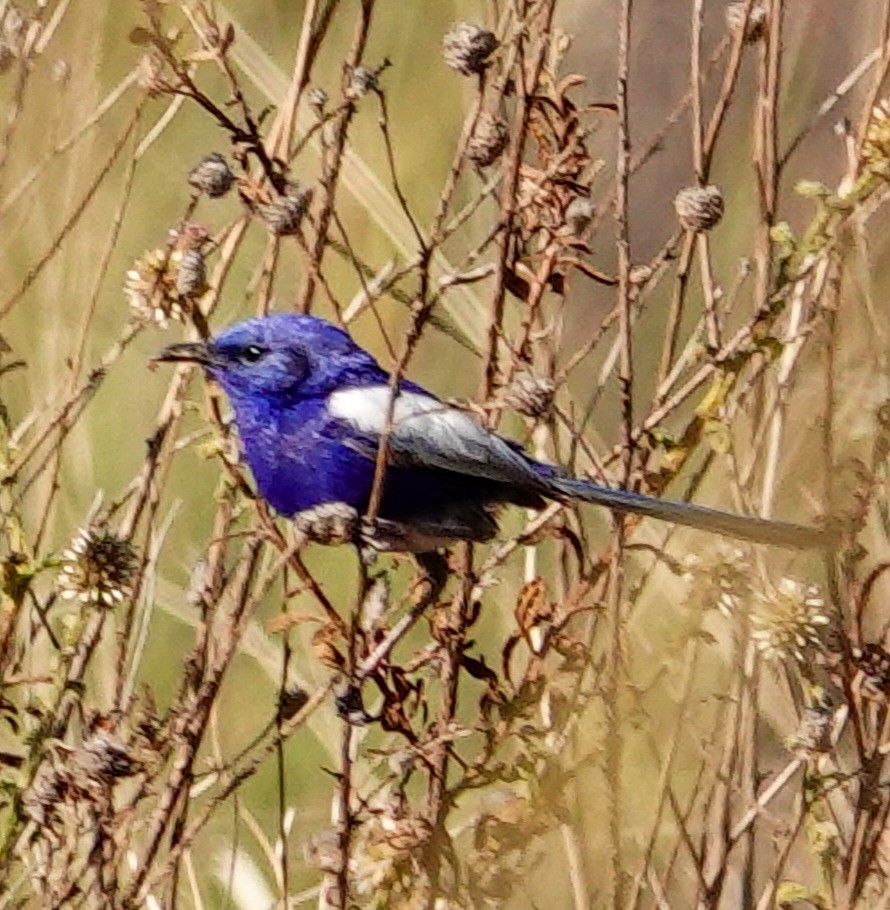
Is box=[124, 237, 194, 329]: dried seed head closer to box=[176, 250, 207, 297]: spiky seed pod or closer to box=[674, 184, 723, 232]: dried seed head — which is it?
box=[176, 250, 207, 297]: spiky seed pod

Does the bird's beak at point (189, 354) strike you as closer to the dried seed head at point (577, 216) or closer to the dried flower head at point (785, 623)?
the dried seed head at point (577, 216)

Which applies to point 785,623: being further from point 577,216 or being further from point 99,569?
point 99,569

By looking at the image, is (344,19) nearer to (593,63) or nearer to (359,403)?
(593,63)

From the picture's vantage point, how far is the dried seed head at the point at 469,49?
117 cm

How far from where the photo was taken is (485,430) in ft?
4.11

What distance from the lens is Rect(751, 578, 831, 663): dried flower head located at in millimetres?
1283

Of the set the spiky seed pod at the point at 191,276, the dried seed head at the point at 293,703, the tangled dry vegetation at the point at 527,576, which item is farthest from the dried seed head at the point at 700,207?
the dried seed head at the point at 293,703

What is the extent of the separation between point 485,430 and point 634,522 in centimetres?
12

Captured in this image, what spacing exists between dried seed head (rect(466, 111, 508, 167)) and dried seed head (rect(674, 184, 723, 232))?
131mm

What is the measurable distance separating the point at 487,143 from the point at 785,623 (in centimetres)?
41

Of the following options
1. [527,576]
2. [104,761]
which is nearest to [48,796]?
[104,761]

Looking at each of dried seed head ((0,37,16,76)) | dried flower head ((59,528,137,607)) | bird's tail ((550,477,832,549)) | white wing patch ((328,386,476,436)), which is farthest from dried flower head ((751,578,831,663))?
dried seed head ((0,37,16,76))

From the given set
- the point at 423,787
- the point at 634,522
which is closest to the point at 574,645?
the point at 634,522

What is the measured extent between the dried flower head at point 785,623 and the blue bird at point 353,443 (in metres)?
0.17
